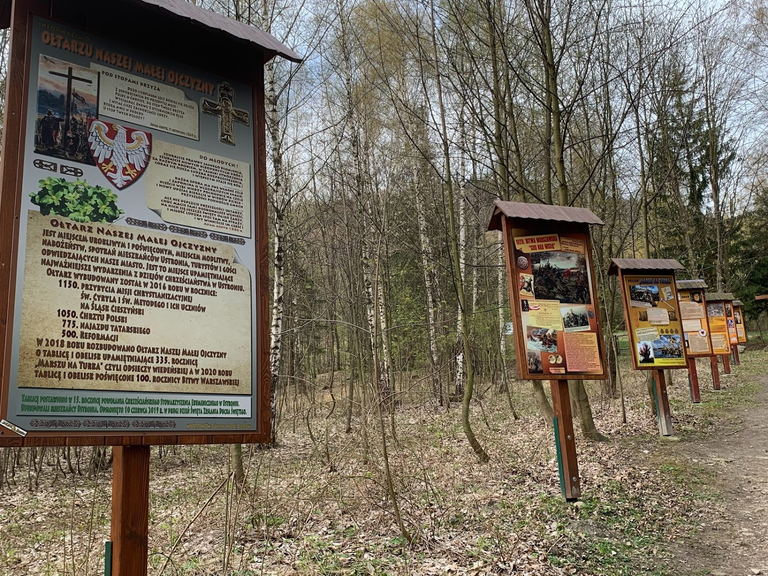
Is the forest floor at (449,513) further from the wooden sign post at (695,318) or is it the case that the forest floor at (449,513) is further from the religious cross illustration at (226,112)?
the wooden sign post at (695,318)

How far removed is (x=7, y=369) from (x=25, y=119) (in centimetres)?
106

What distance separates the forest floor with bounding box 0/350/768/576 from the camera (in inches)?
176

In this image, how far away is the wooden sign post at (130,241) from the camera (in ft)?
7.20

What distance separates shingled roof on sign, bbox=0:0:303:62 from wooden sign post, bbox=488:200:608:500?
362cm

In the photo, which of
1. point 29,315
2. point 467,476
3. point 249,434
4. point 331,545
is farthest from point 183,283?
point 467,476

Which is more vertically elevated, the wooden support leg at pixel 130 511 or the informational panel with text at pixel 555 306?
the informational panel with text at pixel 555 306

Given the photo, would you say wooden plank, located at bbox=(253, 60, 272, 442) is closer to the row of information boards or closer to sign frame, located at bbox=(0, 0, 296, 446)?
sign frame, located at bbox=(0, 0, 296, 446)

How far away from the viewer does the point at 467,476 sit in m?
7.29

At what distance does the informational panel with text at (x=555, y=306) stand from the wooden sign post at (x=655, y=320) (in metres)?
3.25

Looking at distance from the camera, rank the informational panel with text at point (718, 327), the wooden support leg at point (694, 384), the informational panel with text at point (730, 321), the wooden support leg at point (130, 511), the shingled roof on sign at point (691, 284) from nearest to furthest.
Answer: the wooden support leg at point (130, 511) < the wooden support leg at point (694, 384) < the shingled roof on sign at point (691, 284) < the informational panel with text at point (718, 327) < the informational panel with text at point (730, 321)

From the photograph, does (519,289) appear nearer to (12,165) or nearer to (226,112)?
(226,112)

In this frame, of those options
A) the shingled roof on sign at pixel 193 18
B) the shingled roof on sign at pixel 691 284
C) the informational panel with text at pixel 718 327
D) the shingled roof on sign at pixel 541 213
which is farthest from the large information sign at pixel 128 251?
the informational panel with text at pixel 718 327

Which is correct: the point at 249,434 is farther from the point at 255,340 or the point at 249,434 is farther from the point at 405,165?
the point at 405,165

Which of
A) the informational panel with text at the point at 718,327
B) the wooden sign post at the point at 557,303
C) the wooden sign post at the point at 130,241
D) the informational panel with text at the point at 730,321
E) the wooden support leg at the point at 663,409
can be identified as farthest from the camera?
the informational panel with text at the point at 730,321
